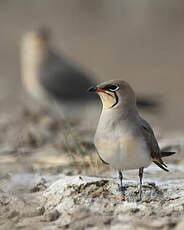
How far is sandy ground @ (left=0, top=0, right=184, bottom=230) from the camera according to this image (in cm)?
372

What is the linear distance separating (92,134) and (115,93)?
6.04 feet

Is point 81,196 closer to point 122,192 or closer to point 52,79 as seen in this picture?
point 122,192

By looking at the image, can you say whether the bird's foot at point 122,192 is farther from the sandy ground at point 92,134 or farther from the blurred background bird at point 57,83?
the blurred background bird at point 57,83

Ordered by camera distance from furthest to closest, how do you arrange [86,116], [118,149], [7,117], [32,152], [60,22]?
[60,22] → [86,116] → [7,117] → [32,152] → [118,149]

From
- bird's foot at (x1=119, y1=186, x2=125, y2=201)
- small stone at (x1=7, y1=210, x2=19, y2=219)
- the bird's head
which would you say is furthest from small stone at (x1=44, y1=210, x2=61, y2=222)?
the bird's head

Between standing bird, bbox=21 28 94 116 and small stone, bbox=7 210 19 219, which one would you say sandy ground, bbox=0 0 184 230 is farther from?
standing bird, bbox=21 28 94 116

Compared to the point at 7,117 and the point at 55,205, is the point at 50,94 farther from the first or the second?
the point at 55,205

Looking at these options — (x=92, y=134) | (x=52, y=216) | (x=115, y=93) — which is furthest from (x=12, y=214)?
(x=92, y=134)

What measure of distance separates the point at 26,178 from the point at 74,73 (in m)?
5.71

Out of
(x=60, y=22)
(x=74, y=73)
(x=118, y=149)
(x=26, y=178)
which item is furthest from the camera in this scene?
(x=60, y=22)

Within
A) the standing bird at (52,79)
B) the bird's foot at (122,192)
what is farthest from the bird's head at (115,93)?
the standing bird at (52,79)

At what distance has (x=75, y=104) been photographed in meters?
9.97

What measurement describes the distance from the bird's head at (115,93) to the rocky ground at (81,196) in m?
0.60

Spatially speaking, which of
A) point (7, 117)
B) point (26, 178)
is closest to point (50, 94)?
point (7, 117)
